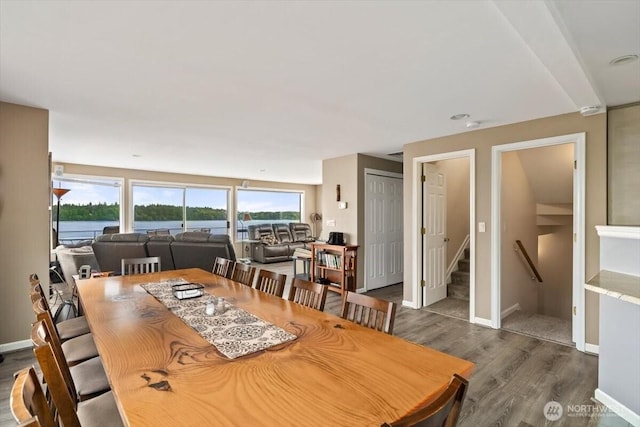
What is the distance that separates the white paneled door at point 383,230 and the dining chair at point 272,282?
2.96 m

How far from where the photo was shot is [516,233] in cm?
434

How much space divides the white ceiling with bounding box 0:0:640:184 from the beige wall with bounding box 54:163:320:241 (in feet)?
10.7

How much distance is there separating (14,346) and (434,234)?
508 centimetres

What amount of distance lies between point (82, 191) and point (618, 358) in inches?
346

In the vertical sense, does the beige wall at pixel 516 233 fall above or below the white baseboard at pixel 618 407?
above

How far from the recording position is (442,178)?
4.88m

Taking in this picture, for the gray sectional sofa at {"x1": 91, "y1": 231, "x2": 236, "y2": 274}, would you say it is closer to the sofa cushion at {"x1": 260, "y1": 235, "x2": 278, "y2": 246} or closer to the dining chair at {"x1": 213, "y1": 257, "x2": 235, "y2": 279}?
the dining chair at {"x1": 213, "y1": 257, "x2": 235, "y2": 279}

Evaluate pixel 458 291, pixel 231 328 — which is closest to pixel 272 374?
pixel 231 328

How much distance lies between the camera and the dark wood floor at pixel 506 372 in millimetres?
2061

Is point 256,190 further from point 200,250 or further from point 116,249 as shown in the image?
point 116,249

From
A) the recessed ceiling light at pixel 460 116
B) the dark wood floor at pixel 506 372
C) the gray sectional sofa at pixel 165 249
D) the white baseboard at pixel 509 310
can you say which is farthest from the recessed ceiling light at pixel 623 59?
the gray sectional sofa at pixel 165 249

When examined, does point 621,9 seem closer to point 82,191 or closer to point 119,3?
point 119,3

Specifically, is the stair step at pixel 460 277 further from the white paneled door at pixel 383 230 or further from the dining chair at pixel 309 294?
the dining chair at pixel 309 294

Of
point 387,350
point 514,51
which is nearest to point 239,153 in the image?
point 514,51
